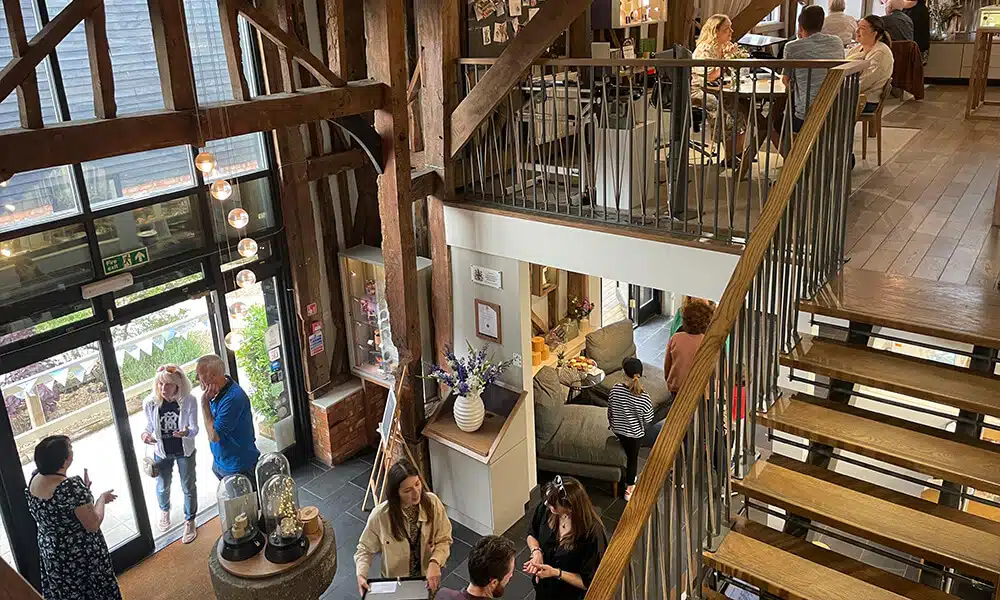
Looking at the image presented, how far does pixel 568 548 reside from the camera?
13.6ft

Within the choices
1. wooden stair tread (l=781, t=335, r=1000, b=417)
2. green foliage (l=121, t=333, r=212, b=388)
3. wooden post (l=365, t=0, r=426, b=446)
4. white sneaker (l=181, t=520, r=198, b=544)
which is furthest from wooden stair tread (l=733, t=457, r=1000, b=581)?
white sneaker (l=181, t=520, r=198, b=544)

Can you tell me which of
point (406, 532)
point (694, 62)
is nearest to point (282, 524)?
point (406, 532)

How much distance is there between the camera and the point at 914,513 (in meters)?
2.98

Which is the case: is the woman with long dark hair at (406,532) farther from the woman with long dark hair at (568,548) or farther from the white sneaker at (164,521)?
the white sneaker at (164,521)

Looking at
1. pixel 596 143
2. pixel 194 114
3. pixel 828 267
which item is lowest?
pixel 828 267

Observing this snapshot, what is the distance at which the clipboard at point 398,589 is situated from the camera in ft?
13.6

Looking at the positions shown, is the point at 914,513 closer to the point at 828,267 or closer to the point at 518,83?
the point at 828,267

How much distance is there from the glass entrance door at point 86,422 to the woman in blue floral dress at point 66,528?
515 mm

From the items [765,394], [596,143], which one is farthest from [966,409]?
[596,143]

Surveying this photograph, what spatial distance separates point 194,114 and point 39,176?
1.46m

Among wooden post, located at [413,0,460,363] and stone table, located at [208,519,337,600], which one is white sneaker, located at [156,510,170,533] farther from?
wooden post, located at [413,0,460,363]

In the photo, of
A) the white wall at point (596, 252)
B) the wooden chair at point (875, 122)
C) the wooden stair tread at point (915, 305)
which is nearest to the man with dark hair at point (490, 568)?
the wooden stair tread at point (915, 305)

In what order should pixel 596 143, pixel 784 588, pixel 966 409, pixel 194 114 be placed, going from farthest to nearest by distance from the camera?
pixel 596 143, pixel 194 114, pixel 966 409, pixel 784 588

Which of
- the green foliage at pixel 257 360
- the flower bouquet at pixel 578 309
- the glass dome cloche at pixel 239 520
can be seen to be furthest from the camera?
the flower bouquet at pixel 578 309
